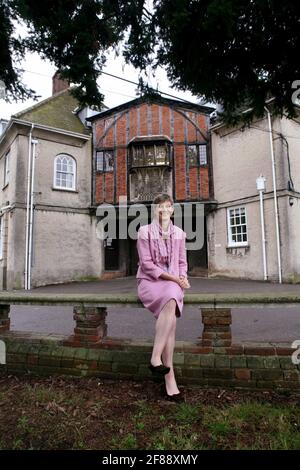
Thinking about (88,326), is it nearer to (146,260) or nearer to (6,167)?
(146,260)

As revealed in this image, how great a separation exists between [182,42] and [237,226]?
11.5 meters

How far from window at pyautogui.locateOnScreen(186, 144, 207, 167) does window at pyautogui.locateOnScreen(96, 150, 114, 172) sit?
11.9 feet

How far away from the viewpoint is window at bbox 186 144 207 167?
15039mm

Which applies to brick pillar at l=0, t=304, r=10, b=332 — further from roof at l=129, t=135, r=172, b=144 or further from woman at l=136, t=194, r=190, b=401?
roof at l=129, t=135, r=172, b=144

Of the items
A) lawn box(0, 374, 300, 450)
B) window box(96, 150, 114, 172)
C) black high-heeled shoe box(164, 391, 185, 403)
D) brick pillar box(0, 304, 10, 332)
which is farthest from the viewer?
window box(96, 150, 114, 172)

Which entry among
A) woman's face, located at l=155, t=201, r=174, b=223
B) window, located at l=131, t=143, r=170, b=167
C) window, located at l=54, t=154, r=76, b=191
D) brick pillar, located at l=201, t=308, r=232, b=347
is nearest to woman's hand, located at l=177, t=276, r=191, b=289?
brick pillar, located at l=201, t=308, r=232, b=347

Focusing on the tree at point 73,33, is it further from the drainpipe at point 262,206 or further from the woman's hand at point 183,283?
the drainpipe at point 262,206

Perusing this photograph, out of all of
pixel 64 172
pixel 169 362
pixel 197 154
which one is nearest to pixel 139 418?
pixel 169 362

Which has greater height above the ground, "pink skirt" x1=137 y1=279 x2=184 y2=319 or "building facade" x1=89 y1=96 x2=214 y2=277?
"building facade" x1=89 y1=96 x2=214 y2=277

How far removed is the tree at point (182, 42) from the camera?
2.90 metres

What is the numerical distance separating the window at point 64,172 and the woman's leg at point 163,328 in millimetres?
13224

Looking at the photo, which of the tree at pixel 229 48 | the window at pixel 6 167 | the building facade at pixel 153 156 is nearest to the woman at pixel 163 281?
the tree at pixel 229 48

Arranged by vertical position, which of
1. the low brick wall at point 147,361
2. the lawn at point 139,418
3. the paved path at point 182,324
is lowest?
the lawn at point 139,418
